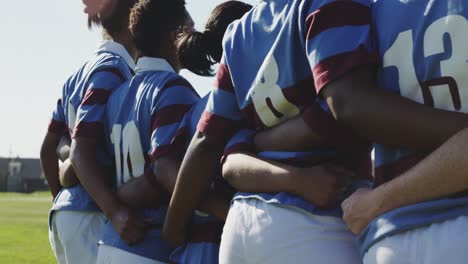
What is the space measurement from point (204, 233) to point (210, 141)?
49 cm

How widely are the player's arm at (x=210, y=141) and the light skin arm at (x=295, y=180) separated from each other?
0.20 meters

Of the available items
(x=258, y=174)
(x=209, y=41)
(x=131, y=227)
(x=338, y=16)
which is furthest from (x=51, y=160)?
(x=338, y=16)

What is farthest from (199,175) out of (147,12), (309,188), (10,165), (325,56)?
(10,165)

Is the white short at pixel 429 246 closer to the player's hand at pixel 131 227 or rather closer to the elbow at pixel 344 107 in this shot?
the elbow at pixel 344 107

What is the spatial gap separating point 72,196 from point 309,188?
1.99 metres

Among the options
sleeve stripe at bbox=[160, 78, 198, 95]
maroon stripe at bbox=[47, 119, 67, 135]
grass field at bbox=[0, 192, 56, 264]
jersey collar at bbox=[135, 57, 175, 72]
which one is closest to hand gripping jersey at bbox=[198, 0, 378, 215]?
sleeve stripe at bbox=[160, 78, 198, 95]

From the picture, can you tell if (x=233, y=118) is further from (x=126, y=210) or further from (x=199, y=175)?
(x=126, y=210)

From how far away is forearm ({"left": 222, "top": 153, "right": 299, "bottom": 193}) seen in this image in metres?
1.86

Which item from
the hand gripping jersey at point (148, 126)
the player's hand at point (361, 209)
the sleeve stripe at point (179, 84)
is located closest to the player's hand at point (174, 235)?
the hand gripping jersey at point (148, 126)

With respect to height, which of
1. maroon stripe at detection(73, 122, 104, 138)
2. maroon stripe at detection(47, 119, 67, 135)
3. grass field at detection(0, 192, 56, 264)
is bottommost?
grass field at detection(0, 192, 56, 264)

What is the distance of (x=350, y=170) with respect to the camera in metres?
1.89

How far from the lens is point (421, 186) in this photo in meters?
1.51

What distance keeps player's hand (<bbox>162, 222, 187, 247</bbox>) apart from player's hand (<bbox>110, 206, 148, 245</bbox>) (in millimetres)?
369

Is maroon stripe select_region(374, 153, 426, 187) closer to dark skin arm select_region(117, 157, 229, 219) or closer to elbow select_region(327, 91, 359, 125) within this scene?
elbow select_region(327, 91, 359, 125)
